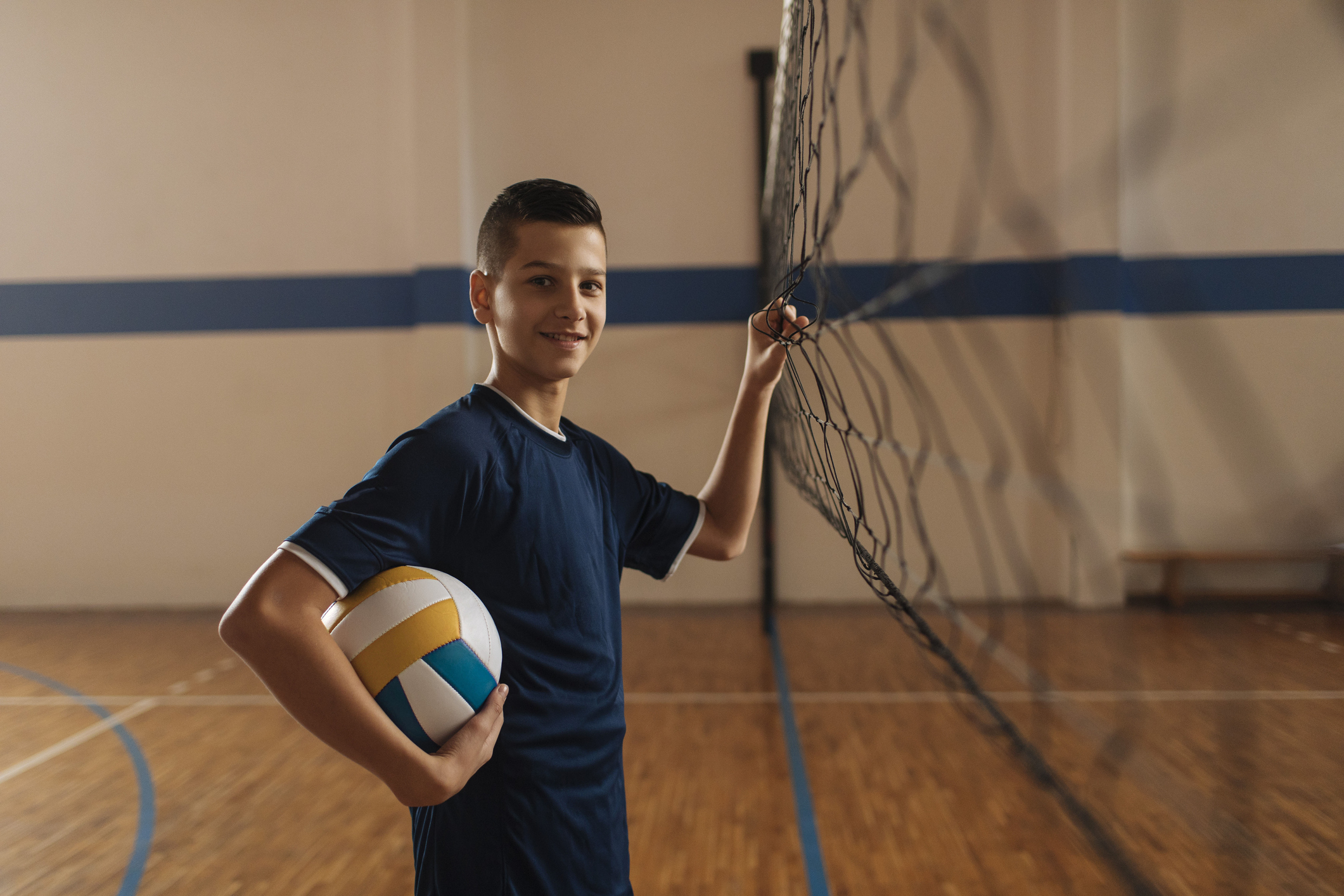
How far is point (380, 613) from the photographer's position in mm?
974

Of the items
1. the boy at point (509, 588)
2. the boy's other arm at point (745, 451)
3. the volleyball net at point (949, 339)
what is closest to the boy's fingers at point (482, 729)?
the boy at point (509, 588)

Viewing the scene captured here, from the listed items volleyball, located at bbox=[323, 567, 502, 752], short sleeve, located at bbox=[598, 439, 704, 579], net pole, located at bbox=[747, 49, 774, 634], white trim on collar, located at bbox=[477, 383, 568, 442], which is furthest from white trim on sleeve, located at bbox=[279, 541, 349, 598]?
net pole, located at bbox=[747, 49, 774, 634]

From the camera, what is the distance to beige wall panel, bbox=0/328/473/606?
4.92 meters

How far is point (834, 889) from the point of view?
6.40 feet

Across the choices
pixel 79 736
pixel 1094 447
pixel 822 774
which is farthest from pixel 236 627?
pixel 1094 447

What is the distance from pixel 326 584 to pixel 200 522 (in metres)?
4.77

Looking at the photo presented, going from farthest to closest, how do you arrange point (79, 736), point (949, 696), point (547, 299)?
point (949, 696) < point (79, 736) < point (547, 299)

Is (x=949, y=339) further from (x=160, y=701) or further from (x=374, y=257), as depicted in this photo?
(x=160, y=701)

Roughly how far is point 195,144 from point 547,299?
4905 millimetres

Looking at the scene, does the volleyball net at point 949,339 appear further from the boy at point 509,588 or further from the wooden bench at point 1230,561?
the boy at point 509,588

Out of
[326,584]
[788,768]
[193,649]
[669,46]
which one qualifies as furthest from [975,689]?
[669,46]

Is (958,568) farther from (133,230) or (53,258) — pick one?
(53,258)

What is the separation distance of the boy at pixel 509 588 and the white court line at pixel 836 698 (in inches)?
90.2

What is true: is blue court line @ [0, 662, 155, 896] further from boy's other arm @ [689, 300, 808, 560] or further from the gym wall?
boy's other arm @ [689, 300, 808, 560]
